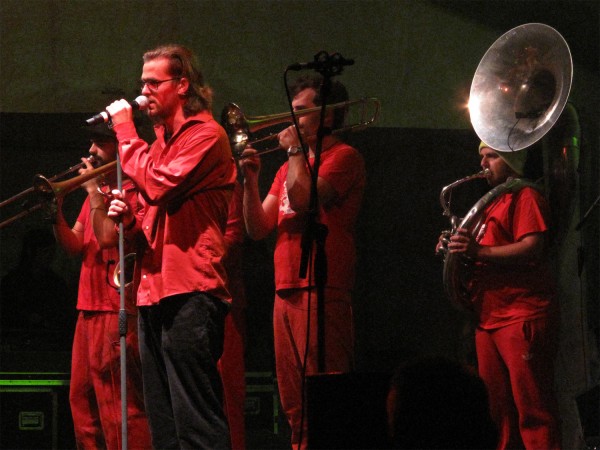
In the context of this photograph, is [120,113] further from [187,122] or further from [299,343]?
[299,343]

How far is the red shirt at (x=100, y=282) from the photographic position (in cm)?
436

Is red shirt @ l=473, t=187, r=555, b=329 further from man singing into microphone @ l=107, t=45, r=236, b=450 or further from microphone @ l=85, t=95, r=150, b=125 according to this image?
microphone @ l=85, t=95, r=150, b=125

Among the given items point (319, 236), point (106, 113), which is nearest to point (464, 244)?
point (319, 236)

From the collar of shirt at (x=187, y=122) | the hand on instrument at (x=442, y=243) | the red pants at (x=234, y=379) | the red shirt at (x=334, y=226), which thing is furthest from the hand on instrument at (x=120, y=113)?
the hand on instrument at (x=442, y=243)

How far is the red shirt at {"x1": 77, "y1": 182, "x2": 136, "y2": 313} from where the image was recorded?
14.3 feet

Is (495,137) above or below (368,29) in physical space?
below

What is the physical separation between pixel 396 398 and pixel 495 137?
2.53 m

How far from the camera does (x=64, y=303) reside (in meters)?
5.56

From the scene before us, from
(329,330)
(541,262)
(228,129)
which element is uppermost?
(228,129)

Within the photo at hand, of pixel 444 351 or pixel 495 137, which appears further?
pixel 444 351

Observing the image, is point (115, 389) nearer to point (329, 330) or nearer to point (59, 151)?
point (329, 330)

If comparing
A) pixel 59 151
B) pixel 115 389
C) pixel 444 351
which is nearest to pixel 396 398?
pixel 115 389

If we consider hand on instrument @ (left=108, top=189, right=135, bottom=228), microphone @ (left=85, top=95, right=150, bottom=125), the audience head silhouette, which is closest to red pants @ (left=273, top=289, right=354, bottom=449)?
hand on instrument @ (left=108, top=189, right=135, bottom=228)

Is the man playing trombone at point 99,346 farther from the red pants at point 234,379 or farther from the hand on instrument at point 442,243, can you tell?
the hand on instrument at point 442,243
